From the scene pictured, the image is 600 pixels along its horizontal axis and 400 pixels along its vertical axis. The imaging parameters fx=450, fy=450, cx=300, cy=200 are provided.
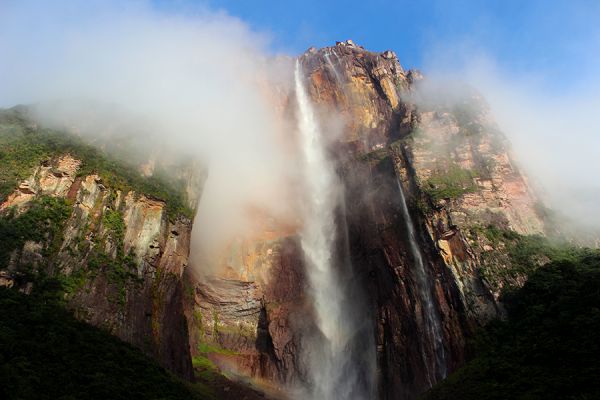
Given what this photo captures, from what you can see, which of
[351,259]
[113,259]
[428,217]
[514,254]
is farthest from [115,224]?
[514,254]

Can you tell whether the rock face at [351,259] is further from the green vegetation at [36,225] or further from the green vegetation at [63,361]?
the green vegetation at [63,361]

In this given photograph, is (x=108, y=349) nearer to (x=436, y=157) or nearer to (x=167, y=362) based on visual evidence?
(x=167, y=362)

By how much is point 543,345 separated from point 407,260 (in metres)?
14.6

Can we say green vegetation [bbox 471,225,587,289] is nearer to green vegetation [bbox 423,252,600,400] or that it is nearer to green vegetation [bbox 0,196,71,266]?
green vegetation [bbox 423,252,600,400]

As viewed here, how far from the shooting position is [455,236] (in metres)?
33.9

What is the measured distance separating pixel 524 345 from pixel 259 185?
33.1 m

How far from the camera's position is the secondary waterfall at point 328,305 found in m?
36.8

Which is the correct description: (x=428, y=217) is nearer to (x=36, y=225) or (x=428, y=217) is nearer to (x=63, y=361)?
(x=63, y=361)

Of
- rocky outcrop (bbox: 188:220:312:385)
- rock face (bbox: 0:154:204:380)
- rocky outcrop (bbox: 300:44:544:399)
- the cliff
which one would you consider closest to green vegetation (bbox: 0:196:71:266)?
the cliff

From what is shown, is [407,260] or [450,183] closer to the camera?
[407,260]

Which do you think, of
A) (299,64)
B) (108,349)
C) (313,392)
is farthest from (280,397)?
(299,64)

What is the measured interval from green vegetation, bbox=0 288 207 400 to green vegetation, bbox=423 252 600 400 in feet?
51.5

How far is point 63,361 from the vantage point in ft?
67.7

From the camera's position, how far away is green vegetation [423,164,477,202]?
3672 cm
